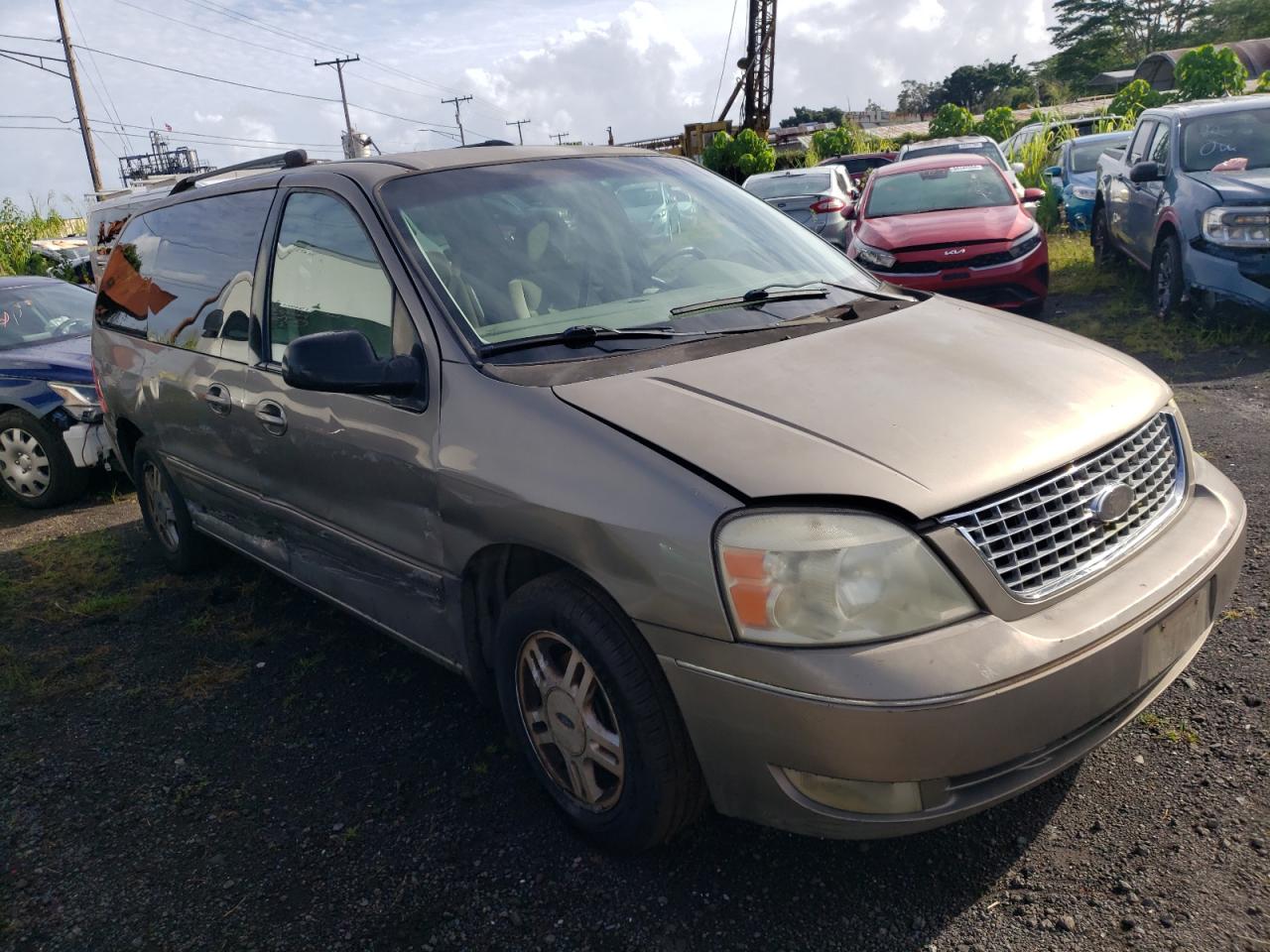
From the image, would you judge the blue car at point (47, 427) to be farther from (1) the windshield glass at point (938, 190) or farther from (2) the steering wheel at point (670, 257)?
(1) the windshield glass at point (938, 190)

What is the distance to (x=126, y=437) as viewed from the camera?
5.06 m

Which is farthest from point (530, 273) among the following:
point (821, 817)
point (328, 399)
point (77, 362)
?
point (77, 362)

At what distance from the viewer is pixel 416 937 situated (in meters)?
2.41

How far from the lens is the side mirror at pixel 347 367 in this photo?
2695 mm

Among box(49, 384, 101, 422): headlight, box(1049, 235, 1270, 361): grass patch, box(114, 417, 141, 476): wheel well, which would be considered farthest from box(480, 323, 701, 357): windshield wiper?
box(1049, 235, 1270, 361): grass patch

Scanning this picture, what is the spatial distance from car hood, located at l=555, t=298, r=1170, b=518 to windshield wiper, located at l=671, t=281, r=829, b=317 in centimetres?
29

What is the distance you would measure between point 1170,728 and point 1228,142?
7.27 metres

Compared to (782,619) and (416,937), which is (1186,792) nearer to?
(782,619)

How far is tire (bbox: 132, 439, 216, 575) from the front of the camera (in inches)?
186

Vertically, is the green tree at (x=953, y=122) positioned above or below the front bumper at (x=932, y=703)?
above

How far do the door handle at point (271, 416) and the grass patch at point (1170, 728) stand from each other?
279cm

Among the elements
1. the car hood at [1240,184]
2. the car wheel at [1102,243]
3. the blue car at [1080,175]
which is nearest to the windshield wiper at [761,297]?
the car hood at [1240,184]

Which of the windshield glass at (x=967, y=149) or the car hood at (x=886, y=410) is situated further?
the windshield glass at (x=967, y=149)

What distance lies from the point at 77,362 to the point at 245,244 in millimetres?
Answer: 4079
